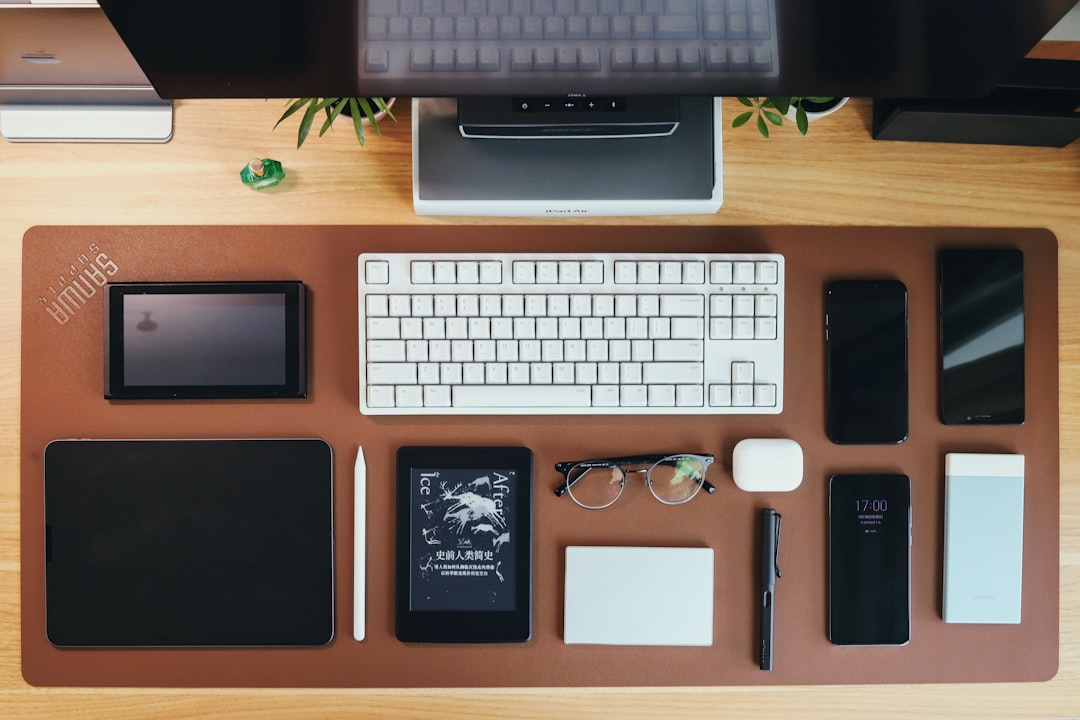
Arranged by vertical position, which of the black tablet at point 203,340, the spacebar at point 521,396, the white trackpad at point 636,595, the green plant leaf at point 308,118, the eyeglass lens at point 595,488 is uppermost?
the green plant leaf at point 308,118

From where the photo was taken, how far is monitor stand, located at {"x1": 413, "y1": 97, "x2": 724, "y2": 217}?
3.02 ft

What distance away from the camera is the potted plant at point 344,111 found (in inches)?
34.7

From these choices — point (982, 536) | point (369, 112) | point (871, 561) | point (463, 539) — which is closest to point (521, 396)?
point (463, 539)

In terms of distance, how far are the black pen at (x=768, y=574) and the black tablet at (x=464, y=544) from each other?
300mm

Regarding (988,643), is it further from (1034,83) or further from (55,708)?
(55,708)

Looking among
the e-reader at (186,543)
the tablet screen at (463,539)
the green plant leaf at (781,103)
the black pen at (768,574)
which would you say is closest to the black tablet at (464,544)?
the tablet screen at (463,539)

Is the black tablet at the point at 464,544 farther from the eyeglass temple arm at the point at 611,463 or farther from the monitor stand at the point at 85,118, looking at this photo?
the monitor stand at the point at 85,118

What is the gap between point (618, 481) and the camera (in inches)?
38.9

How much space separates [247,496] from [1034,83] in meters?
1.08

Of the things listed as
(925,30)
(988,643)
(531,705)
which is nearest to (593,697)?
(531,705)

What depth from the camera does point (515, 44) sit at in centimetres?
75

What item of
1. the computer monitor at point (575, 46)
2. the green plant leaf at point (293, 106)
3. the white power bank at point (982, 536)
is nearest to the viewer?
the computer monitor at point (575, 46)

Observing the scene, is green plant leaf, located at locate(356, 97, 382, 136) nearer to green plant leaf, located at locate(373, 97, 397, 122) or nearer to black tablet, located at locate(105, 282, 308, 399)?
green plant leaf, located at locate(373, 97, 397, 122)

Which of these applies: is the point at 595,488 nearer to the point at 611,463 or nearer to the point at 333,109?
the point at 611,463
